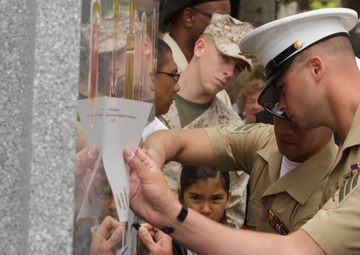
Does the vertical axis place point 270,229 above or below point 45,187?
below

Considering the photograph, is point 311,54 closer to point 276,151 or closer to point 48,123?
point 276,151

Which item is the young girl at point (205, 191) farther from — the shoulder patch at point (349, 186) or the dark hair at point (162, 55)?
the shoulder patch at point (349, 186)

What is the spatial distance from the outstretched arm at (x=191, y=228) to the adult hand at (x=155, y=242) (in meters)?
0.30

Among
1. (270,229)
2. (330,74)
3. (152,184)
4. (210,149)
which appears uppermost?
(330,74)

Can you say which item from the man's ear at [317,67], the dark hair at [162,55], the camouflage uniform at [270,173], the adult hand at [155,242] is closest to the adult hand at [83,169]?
the adult hand at [155,242]

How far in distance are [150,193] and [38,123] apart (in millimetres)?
749

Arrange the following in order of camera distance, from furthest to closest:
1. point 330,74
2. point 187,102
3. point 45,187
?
point 187,102 < point 330,74 < point 45,187

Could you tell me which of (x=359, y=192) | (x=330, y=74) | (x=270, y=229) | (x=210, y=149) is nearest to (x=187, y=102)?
(x=210, y=149)

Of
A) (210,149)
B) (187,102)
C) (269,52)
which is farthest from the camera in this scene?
(187,102)

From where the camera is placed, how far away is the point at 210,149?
11.7 feet

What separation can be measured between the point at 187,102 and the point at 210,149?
105cm

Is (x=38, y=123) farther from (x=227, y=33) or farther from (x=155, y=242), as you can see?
(x=227, y=33)

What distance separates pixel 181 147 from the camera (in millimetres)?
3404

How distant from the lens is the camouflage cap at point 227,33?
4.59m
